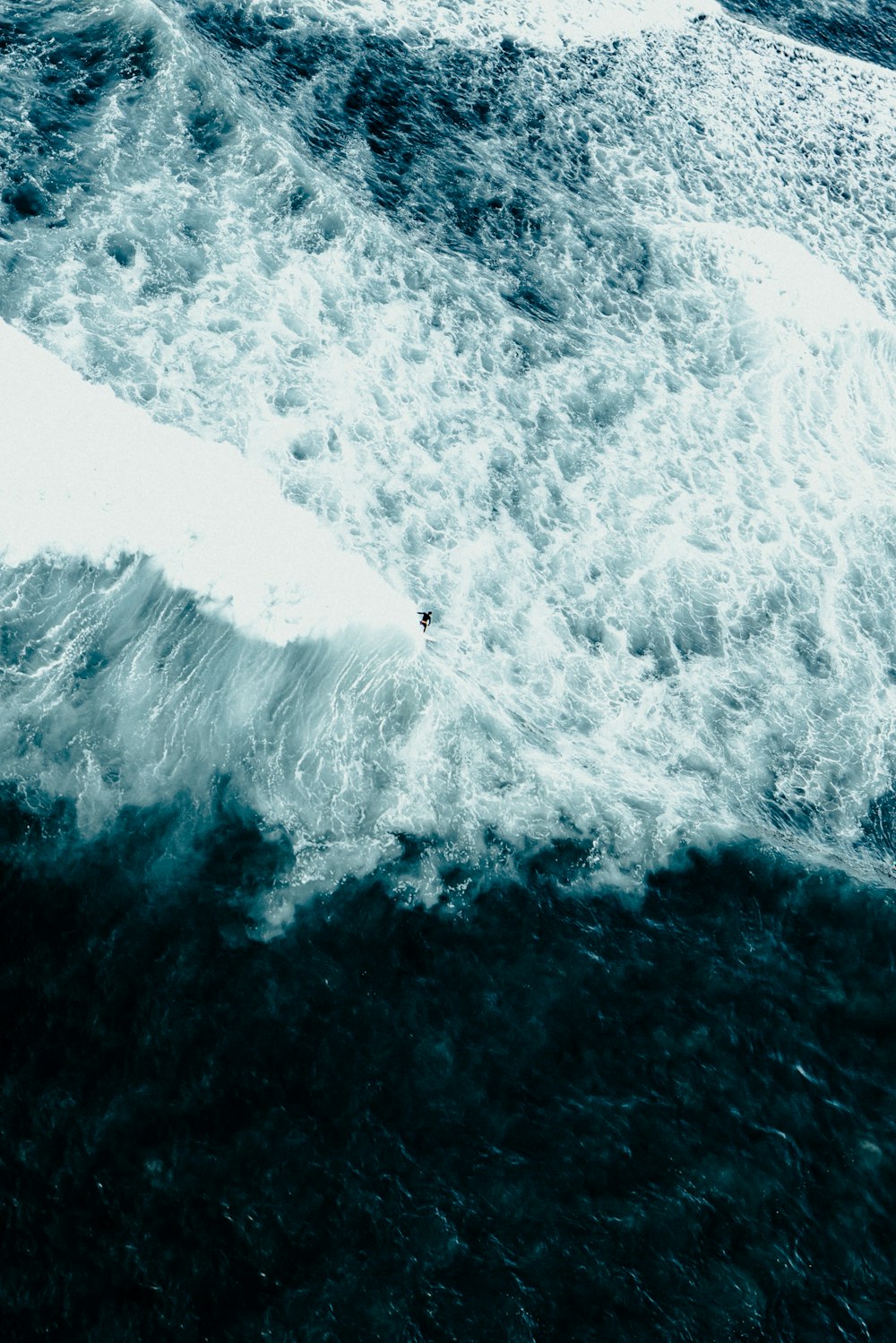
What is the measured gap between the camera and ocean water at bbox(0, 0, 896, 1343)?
16891 millimetres

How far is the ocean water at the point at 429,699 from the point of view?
55.4ft

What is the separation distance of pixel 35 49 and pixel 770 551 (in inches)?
999

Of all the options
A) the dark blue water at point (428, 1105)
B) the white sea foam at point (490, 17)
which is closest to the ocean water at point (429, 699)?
the dark blue water at point (428, 1105)

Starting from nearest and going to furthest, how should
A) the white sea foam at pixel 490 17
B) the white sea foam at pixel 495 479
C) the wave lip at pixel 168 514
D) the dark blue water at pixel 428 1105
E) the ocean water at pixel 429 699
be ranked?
the dark blue water at pixel 428 1105 < the ocean water at pixel 429 699 < the white sea foam at pixel 495 479 < the wave lip at pixel 168 514 < the white sea foam at pixel 490 17

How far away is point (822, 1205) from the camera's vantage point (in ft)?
58.4

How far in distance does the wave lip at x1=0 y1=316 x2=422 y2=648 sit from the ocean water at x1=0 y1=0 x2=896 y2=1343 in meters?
0.11

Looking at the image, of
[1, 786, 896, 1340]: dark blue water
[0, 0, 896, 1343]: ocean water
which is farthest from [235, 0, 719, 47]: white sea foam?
[1, 786, 896, 1340]: dark blue water

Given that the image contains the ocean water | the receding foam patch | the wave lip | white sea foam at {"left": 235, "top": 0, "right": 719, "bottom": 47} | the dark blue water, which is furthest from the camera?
white sea foam at {"left": 235, "top": 0, "right": 719, "bottom": 47}

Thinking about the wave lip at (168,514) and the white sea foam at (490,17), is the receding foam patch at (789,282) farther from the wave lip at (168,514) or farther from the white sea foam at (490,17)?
the wave lip at (168,514)

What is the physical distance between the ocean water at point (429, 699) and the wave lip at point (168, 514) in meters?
0.11

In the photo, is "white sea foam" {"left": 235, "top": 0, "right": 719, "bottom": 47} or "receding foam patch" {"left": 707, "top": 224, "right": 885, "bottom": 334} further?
"white sea foam" {"left": 235, "top": 0, "right": 719, "bottom": 47}

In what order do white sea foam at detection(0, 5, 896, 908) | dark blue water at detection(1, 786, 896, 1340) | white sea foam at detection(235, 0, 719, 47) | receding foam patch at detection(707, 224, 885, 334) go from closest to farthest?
1. dark blue water at detection(1, 786, 896, 1340)
2. white sea foam at detection(0, 5, 896, 908)
3. receding foam patch at detection(707, 224, 885, 334)
4. white sea foam at detection(235, 0, 719, 47)

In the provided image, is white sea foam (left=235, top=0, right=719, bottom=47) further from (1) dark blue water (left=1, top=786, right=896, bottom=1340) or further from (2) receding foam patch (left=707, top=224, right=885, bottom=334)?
(1) dark blue water (left=1, top=786, right=896, bottom=1340)

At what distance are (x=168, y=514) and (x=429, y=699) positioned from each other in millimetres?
7000
